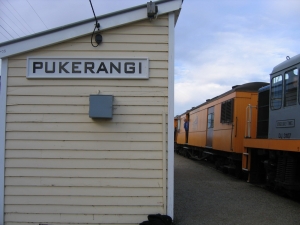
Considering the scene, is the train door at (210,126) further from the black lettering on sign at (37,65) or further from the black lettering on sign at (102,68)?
the black lettering on sign at (37,65)

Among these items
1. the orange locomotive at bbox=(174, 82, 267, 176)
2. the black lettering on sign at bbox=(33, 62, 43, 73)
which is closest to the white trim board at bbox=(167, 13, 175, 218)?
the black lettering on sign at bbox=(33, 62, 43, 73)

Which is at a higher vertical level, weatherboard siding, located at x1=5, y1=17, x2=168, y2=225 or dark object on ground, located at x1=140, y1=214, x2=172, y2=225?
weatherboard siding, located at x1=5, y1=17, x2=168, y2=225

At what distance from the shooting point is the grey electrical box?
5.67 metres

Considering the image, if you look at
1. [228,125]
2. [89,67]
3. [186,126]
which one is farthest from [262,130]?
[186,126]

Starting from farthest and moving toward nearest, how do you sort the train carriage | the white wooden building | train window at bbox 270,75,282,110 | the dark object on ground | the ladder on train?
the ladder on train → train window at bbox 270,75,282,110 → the train carriage → the white wooden building → the dark object on ground

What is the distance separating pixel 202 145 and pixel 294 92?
10.1 meters

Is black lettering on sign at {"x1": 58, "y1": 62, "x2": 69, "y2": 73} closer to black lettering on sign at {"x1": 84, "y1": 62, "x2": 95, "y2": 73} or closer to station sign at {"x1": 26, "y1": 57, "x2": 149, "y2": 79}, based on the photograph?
station sign at {"x1": 26, "y1": 57, "x2": 149, "y2": 79}

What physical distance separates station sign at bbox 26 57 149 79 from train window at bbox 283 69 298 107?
400 cm

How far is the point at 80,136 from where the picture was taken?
586 cm

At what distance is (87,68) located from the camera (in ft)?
19.5

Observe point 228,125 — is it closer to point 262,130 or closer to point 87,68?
point 262,130

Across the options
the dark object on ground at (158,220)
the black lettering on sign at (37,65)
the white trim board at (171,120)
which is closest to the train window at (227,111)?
the white trim board at (171,120)

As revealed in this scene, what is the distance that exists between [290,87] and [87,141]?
5.07 meters

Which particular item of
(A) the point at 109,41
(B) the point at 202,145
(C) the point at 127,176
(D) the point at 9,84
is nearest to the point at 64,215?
(C) the point at 127,176
